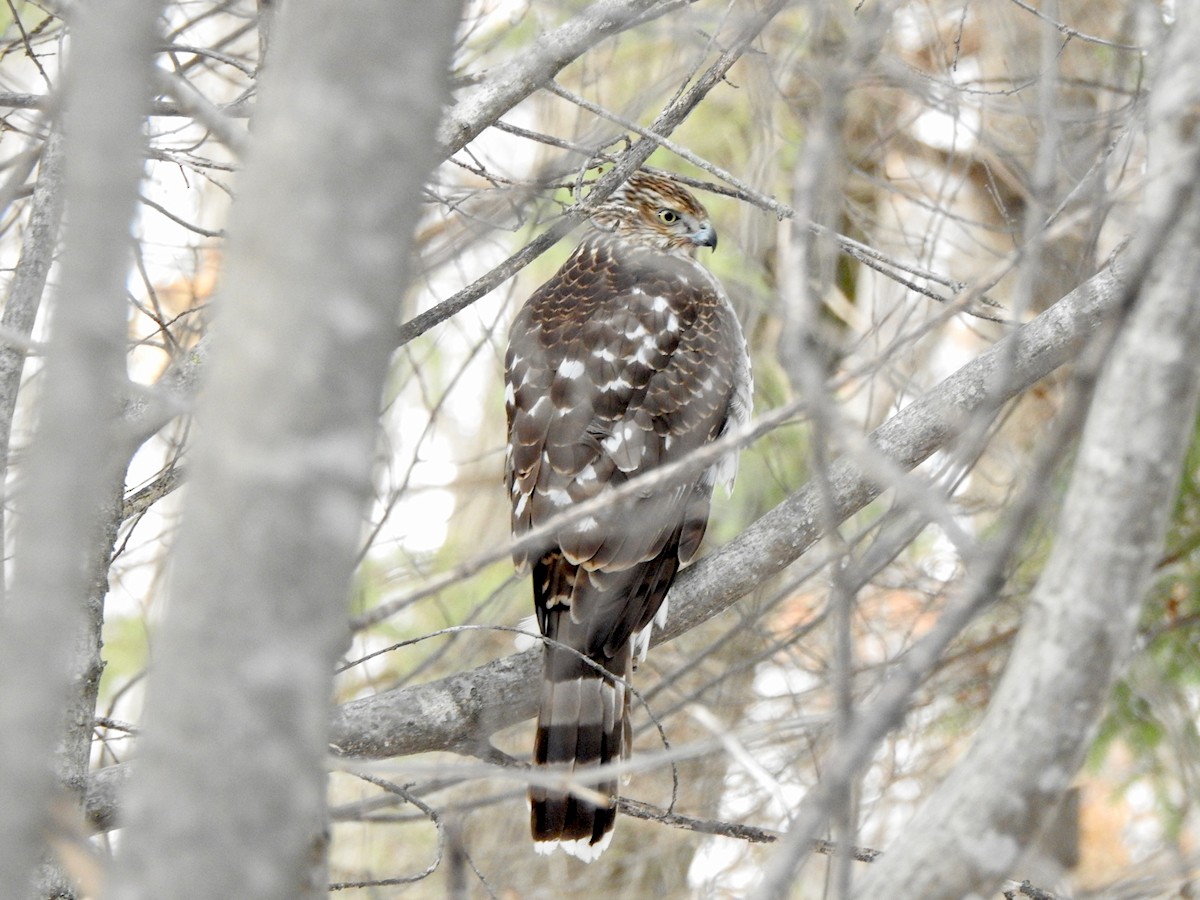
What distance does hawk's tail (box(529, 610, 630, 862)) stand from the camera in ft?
11.7

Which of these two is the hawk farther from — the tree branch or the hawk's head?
the hawk's head

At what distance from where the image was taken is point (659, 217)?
506 centimetres

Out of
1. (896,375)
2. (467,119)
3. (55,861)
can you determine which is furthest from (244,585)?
(896,375)

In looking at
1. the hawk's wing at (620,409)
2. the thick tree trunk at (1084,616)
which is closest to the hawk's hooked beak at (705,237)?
the hawk's wing at (620,409)

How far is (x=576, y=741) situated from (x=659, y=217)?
224 centimetres

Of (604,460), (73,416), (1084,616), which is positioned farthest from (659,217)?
(73,416)

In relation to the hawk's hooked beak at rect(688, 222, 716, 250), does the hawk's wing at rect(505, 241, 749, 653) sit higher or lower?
lower

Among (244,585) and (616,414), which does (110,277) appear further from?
(616,414)

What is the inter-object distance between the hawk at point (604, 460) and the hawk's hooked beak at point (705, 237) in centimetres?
49

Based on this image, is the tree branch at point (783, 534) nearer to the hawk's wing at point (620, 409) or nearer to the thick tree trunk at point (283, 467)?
the hawk's wing at point (620, 409)

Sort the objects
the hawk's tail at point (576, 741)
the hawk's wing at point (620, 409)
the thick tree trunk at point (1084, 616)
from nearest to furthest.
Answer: the thick tree trunk at point (1084, 616) → the hawk's tail at point (576, 741) → the hawk's wing at point (620, 409)

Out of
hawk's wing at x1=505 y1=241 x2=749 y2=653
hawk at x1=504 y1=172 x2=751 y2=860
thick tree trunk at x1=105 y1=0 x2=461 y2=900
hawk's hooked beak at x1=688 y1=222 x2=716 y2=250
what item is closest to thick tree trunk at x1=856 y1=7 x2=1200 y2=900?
thick tree trunk at x1=105 y1=0 x2=461 y2=900

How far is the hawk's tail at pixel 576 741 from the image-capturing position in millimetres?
3566

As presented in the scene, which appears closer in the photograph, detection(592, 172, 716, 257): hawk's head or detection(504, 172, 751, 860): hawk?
detection(504, 172, 751, 860): hawk
